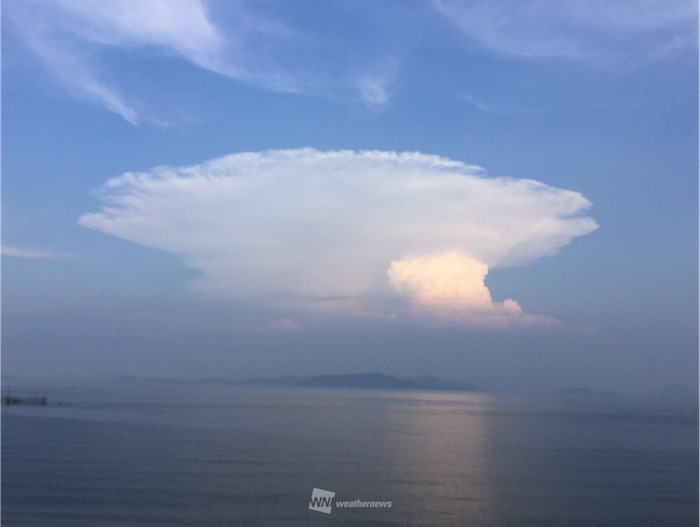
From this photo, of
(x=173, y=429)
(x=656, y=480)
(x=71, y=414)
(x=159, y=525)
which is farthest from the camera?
(x=71, y=414)

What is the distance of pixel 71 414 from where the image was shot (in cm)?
9575

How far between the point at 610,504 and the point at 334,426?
1999 inches

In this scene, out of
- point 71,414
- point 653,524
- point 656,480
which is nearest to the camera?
point 653,524

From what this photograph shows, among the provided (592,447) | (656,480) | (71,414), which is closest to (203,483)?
(656,480)

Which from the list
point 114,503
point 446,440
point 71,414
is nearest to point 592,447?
point 446,440

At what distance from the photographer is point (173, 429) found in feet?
251

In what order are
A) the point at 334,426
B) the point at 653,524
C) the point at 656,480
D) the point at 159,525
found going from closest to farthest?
the point at 159,525
the point at 653,524
the point at 656,480
the point at 334,426

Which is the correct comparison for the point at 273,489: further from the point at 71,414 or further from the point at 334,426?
the point at 71,414

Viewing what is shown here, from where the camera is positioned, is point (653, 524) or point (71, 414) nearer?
point (653, 524)

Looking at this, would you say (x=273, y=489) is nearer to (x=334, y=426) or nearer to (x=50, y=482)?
(x=50, y=482)

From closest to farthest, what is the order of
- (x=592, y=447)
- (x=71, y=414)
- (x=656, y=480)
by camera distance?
1. (x=656, y=480)
2. (x=592, y=447)
3. (x=71, y=414)

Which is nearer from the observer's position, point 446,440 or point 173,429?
point 446,440

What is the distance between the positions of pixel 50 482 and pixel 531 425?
73884 millimetres

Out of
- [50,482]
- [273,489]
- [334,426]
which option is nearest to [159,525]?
[273,489]
